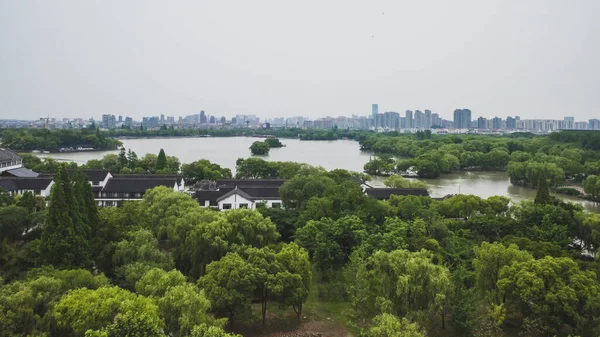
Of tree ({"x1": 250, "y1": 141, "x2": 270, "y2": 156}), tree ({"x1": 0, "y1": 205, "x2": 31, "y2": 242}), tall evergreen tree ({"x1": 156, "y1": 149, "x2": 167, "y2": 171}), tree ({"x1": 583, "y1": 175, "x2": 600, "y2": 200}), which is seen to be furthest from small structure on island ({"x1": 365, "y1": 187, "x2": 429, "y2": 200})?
tree ({"x1": 250, "y1": 141, "x2": 270, "y2": 156})

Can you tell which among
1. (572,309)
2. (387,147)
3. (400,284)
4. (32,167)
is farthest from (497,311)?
(387,147)

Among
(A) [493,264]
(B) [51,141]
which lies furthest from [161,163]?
(B) [51,141]

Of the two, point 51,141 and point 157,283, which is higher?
point 51,141

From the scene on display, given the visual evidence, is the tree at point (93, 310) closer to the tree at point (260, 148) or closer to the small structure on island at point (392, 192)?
the small structure on island at point (392, 192)

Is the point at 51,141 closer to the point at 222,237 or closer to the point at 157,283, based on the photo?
the point at 222,237

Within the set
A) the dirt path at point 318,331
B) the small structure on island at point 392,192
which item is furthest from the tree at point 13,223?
the small structure on island at point 392,192

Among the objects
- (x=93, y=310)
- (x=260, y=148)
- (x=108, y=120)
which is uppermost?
(x=108, y=120)
